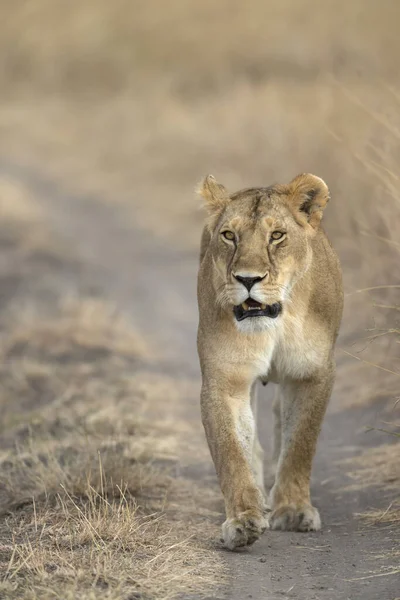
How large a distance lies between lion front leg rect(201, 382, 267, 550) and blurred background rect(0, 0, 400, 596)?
58 centimetres

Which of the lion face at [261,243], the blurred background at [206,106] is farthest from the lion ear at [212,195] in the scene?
the blurred background at [206,106]

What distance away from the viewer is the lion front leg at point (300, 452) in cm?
582

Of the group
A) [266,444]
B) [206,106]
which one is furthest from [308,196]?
[206,106]

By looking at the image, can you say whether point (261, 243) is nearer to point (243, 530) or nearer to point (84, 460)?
point (243, 530)

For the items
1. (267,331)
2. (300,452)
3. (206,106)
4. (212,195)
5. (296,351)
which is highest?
(206,106)

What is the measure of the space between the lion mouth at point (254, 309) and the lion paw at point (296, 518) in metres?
0.92

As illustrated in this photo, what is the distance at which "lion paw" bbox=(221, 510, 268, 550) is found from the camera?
5160mm

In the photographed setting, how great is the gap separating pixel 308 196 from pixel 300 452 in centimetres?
117

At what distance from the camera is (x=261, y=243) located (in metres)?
5.50

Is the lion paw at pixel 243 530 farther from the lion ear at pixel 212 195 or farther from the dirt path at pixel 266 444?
the lion ear at pixel 212 195

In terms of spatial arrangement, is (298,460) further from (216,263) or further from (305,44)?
(305,44)

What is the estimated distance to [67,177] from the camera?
2052cm

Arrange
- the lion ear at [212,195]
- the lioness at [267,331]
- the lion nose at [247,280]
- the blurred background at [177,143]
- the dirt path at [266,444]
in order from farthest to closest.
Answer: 1. the blurred background at [177,143]
2. the lion ear at [212,195]
3. the lioness at [267,331]
4. the lion nose at [247,280]
5. the dirt path at [266,444]

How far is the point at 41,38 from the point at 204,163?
10743mm
